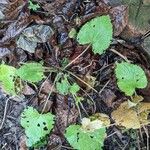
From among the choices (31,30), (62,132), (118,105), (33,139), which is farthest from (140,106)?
(31,30)

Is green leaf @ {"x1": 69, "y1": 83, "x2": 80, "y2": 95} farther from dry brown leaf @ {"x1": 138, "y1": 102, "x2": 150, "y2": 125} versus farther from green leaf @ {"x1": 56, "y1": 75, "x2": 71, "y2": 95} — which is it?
dry brown leaf @ {"x1": 138, "y1": 102, "x2": 150, "y2": 125}

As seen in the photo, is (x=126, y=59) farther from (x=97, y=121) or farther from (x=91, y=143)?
(x=91, y=143)

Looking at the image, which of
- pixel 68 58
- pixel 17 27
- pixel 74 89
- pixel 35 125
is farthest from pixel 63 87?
pixel 17 27

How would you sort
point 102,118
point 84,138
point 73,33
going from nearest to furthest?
point 84,138
point 102,118
point 73,33

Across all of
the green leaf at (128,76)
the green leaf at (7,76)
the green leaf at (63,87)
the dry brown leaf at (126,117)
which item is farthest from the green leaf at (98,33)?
the green leaf at (7,76)

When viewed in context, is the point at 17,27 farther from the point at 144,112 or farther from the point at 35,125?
the point at 144,112

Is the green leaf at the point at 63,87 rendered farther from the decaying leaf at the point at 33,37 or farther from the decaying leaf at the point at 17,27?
the decaying leaf at the point at 17,27

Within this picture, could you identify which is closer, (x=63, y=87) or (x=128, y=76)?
(x=128, y=76)
